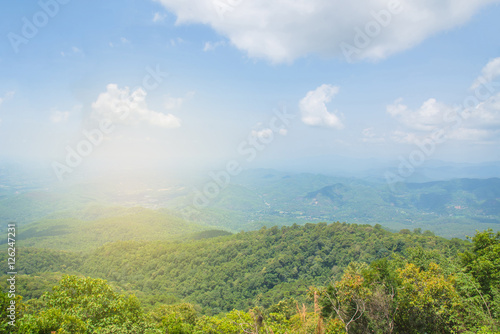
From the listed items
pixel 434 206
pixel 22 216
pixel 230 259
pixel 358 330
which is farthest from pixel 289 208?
pixel 358 330

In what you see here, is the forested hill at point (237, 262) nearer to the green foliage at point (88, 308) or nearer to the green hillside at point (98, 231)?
the green hillside at point (98, 231)

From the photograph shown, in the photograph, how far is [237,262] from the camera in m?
51.2

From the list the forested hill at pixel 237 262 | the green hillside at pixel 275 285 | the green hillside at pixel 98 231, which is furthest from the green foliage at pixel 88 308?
the green hillside at pixel 98 231

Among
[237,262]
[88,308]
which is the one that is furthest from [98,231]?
[88,308]

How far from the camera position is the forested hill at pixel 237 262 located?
40594mm

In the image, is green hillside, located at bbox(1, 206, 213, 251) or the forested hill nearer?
the forested hill

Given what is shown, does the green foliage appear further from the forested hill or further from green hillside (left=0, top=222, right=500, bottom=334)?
the forested hill

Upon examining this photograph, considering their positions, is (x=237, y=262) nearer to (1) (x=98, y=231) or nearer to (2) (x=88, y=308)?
(2) (x=88, y=308)

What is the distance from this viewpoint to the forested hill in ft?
133

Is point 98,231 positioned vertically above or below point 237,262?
below

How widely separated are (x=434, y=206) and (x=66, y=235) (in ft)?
805

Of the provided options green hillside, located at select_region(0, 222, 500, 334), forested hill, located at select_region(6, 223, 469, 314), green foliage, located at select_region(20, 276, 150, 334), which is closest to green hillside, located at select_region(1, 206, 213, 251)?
forested hill, located at select_region(6, 223, 469, 314)

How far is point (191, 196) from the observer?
194750 millimetres

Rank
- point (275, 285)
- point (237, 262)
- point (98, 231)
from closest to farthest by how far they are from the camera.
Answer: point (275, 285) < point (237, 262) < point (98, 231)
